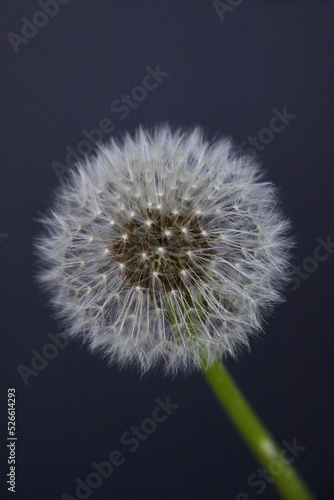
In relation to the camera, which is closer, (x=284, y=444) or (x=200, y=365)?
(x=200, y=365)

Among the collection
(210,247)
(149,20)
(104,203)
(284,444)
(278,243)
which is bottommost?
(284,444)

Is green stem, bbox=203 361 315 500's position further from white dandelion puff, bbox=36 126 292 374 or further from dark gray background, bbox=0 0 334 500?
dark gray background, bbox=0 0 334 500

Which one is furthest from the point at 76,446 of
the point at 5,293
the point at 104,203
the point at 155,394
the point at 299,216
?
the point at 299,216

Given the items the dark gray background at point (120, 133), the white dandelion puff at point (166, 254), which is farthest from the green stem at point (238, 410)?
the dark gray background at point (120, 133)

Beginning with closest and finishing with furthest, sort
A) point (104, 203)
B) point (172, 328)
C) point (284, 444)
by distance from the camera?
point (172, 328) < point (104, 203) < point (284, 444)

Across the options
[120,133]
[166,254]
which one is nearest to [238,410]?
[166,254]

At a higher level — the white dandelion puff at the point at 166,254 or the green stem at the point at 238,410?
the white dandelion puff at the point at 166,254

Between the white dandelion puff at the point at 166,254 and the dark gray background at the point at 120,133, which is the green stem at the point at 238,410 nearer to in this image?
the white dandelion puff at the point at 166,254

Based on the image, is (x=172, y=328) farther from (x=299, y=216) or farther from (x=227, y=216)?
(x=299, y=216)
